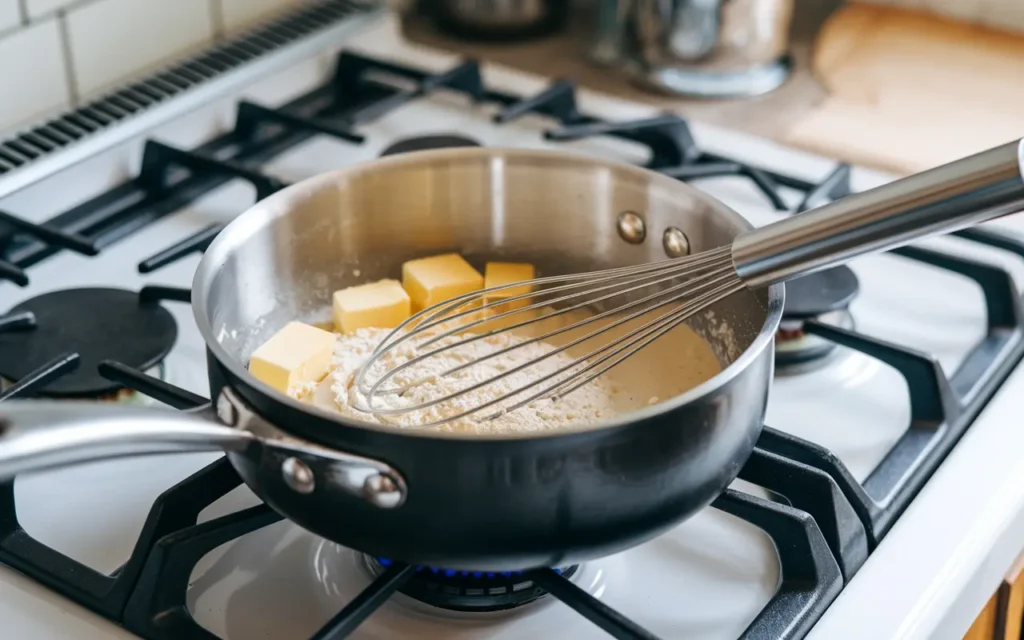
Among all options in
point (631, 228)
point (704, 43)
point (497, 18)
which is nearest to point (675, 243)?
point (631, 228)

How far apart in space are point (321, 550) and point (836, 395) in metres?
0.26

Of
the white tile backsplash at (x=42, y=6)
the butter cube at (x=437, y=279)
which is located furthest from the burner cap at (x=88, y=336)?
the white tile backsplash at (x=42, y=6)

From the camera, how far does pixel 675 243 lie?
0.56m

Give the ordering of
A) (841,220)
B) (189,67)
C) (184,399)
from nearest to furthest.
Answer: (841,220) < (184,399) < (189,67)

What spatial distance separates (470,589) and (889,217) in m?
0.21

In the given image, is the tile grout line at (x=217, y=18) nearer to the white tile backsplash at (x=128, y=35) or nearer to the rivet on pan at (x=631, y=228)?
the white tile backsplash at (x=128, y=35)

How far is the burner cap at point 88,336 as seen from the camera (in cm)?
56

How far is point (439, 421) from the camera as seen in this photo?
47 centimetres

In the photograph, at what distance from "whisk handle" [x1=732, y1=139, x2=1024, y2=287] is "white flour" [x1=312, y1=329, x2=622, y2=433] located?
0.10m

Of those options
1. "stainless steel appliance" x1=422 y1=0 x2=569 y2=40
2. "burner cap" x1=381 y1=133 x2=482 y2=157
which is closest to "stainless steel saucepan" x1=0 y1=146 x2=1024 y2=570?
"burner cap" x1=381 y1=133 x2=482 y2=157

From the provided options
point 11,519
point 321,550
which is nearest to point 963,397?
point 321,550

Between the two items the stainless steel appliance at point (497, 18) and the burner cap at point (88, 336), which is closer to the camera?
the burner cap at point (88, 336)

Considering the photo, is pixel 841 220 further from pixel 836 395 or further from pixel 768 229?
pixel 836 395

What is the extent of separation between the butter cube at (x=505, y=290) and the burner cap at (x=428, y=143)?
164mm
